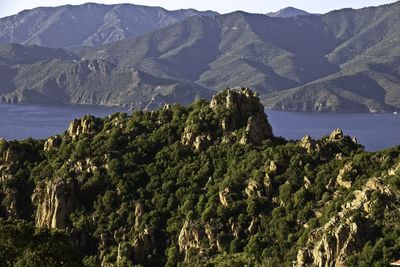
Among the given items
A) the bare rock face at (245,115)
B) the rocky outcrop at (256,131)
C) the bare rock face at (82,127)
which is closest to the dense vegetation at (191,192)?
the bare rock face at (82,127)

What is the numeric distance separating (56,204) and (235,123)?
12.9 metres

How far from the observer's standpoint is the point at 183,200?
1797 inches

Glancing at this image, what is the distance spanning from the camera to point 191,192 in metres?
46.0

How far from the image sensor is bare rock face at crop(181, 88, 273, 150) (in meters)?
49.3

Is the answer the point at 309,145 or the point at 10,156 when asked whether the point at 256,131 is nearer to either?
the point at 309,145

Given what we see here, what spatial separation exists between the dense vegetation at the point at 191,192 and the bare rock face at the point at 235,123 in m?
0.22

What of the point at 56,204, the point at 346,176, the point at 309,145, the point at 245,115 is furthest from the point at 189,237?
the point at 245,115

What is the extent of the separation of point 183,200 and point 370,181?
11896mm

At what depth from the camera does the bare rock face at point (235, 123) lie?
4934 cm

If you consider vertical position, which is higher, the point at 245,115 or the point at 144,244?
the point at 245,115

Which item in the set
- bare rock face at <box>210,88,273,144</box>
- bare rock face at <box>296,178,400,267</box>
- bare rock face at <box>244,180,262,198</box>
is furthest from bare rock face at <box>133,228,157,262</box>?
bare rock face at <box>296,178,400,267</box>

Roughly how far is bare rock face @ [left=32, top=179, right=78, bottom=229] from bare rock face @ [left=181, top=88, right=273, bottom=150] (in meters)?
8.37

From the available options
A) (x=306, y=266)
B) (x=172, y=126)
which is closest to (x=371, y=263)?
(x=306, y=266)

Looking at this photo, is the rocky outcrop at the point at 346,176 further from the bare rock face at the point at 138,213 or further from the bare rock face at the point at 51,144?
the bare rock face at the point at 51,144
